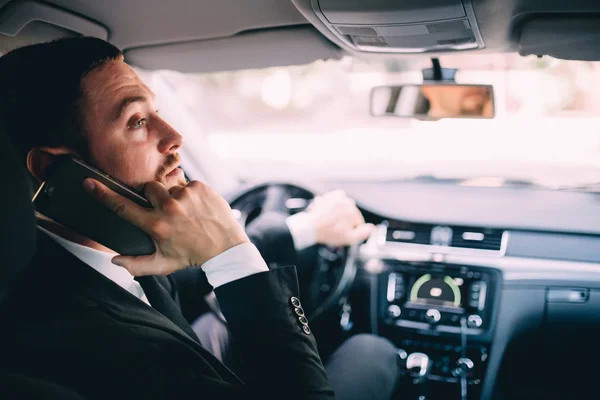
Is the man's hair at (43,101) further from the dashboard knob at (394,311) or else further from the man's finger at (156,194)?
the dashboard knob at (394,311)

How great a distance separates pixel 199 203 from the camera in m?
1.74

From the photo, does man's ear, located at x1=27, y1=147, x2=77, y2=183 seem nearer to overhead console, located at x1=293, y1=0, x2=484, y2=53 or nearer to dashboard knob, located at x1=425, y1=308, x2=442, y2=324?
overhead console, located at x1=293, y1=0, x2=484, y2=53

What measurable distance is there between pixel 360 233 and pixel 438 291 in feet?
1.73

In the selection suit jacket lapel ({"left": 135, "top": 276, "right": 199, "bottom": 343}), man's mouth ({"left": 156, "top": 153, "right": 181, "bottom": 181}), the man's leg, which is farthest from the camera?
the man's leg

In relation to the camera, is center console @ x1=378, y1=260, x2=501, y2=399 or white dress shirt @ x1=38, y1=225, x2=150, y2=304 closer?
white dress shirt @ x1=38, y1=225, x2=150, y2=304

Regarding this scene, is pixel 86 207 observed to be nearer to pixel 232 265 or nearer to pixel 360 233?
pixel 232 265

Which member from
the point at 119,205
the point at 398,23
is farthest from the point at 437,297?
the point at 119,205

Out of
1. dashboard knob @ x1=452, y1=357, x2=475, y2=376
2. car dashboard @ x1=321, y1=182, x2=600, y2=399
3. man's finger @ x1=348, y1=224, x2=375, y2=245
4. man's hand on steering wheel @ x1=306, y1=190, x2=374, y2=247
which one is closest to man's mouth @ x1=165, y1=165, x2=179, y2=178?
man's hand on steering wheel @ x1=306, y1=190, x2=374, y2=247

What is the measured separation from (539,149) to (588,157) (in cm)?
43

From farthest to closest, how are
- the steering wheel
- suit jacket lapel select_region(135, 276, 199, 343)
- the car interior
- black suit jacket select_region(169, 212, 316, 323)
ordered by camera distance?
the steering wheel
black suit jacket select_region(169, 212, 316, 323)
the car interior
suit jacket lapel select_region(135, 276, 199, 343)

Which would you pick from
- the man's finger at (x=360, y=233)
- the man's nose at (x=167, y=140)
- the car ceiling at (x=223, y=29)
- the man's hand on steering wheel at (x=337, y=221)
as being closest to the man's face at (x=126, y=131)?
the man's nose at (x=167, y=140)

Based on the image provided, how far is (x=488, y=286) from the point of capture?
3104 millimetres

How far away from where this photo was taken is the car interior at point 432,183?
2271mm

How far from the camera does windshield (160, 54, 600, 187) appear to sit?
3.05 meters
